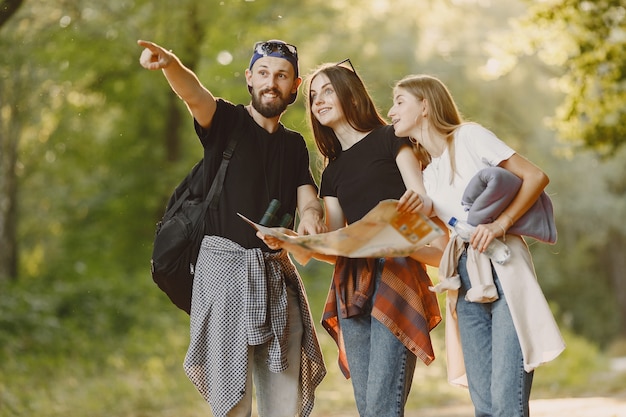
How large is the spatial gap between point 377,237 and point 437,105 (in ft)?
2.03

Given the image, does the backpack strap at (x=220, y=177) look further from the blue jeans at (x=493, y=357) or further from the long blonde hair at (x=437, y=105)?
the blue jeans at (x=493, y=357)

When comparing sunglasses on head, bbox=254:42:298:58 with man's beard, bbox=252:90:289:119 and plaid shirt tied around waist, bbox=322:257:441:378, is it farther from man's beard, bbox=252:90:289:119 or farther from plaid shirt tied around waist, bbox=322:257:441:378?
plaid shirt tied around waist, bbox=322:257:441:378

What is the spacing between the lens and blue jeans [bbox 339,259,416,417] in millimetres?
3484

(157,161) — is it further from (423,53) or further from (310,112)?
(310,112)

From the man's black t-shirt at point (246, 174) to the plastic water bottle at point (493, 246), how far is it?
804 millimetres

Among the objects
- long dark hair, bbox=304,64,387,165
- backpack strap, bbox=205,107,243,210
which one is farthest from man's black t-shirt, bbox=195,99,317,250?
long dark hair, bbox=304,64,387,165

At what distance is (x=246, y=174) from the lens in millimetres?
3799

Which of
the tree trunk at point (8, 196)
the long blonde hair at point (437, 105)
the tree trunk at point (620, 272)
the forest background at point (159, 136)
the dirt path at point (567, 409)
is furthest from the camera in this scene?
the tree trunk at point (620, 272)

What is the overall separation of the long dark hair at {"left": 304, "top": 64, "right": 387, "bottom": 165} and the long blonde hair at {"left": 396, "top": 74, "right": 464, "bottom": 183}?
0.66ft

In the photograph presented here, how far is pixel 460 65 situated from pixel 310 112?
14475 mm

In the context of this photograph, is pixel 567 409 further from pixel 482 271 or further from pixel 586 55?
pixel 482 271

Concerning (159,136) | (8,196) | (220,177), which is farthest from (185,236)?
(159,136)

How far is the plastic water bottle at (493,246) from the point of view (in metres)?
3.36

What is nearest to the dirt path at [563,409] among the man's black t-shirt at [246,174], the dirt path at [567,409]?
the dirt path at [567,409]
